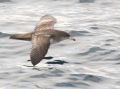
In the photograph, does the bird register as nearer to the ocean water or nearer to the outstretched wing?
the outstretched wing

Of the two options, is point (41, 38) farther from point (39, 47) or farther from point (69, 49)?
point (69, 49)

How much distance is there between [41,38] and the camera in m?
9.97

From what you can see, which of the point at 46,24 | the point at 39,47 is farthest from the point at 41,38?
the point at 46,24

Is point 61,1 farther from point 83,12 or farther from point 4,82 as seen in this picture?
point 4,82

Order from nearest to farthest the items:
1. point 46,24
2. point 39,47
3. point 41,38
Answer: point 39,47 → point 41,38 → point 46,24

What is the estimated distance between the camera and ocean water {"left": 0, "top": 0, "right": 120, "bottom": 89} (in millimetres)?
9094

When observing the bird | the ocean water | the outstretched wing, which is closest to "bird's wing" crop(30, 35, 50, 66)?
the bird

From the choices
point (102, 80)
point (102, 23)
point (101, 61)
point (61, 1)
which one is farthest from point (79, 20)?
point (102, 80)

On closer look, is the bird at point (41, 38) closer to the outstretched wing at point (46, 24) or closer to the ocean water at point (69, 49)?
the outstretched wing at point (46, 24)

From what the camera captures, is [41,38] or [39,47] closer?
[39,47]

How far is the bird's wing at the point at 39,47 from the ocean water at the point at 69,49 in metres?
0.44

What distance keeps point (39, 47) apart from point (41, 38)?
1.39 ft

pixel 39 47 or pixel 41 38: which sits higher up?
pixel 41 38

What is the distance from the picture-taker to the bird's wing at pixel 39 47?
912 cm
